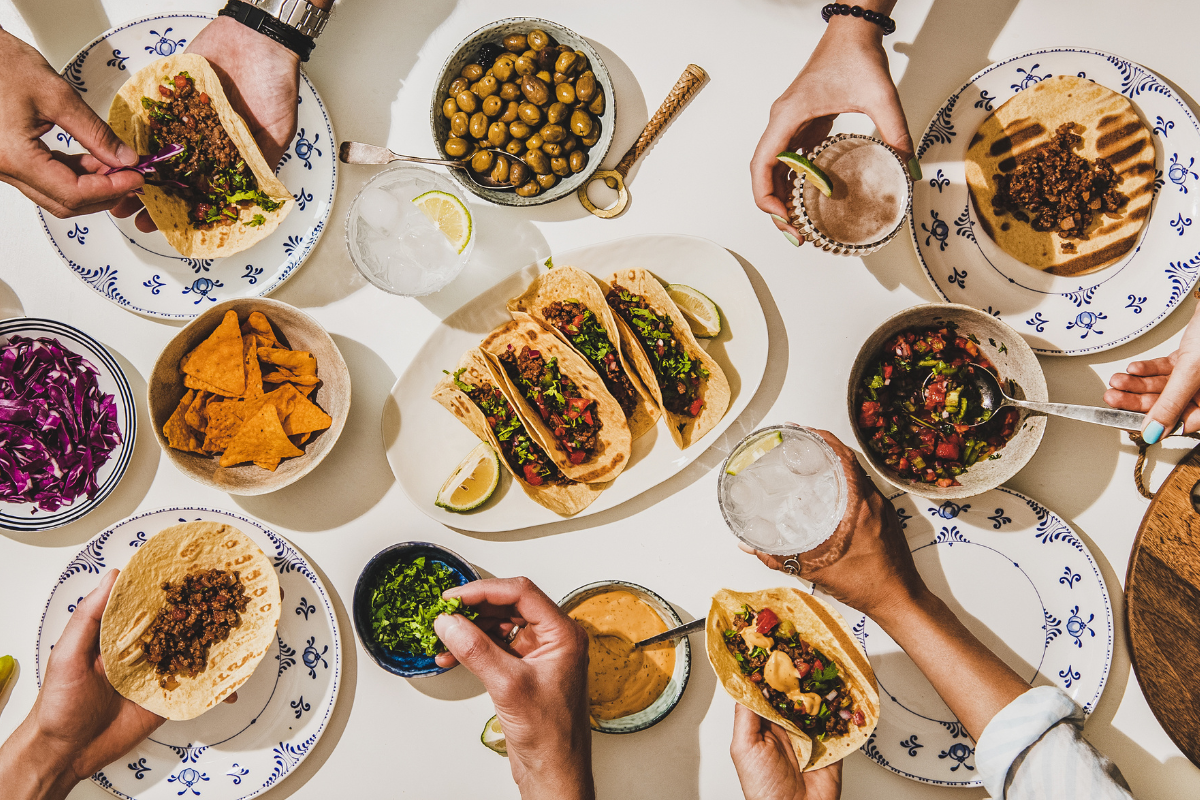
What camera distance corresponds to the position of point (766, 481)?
2428 mm

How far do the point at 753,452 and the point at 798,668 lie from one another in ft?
2.66

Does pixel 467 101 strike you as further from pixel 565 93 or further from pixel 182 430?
pixel 182 430

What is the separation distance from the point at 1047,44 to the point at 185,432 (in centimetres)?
373

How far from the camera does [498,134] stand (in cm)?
245

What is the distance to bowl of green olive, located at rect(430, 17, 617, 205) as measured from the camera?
2.45 metres

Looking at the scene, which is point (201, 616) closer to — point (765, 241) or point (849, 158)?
point (765, 241)

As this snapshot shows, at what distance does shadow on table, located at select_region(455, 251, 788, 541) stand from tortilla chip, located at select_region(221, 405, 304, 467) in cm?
76

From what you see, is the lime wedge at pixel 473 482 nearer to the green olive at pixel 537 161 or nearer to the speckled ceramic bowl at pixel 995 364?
the green olive at pixel 537 161

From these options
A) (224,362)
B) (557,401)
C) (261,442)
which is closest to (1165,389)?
(557,401)

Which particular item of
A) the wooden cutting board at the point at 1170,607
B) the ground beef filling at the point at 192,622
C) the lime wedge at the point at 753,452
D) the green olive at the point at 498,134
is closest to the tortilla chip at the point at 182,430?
the ground beef filling at the point at 192,622

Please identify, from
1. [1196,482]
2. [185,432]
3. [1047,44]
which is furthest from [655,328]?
[1196,482]

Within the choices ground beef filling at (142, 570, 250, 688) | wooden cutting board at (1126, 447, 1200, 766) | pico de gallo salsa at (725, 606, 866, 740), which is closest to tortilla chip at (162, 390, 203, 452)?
ground beef filling at (142, 570, 250, 688)

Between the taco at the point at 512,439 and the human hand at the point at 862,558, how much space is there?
76 cm

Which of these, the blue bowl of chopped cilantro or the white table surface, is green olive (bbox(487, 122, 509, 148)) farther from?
the blue bowl of chopped cilantro
